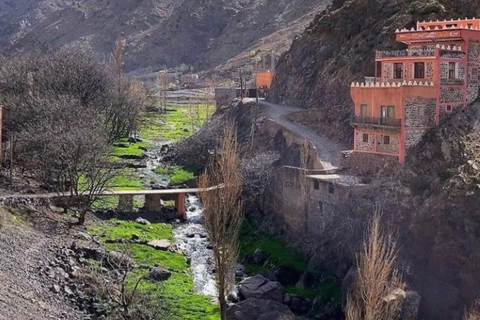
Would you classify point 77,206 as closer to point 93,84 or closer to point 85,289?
point 85,289

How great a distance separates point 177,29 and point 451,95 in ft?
398

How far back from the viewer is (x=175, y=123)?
9888cm

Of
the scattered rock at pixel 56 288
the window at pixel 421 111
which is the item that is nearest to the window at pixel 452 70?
the window at pixel 421 111

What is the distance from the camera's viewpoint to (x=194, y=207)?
196 feet

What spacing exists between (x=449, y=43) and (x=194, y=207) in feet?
74.2

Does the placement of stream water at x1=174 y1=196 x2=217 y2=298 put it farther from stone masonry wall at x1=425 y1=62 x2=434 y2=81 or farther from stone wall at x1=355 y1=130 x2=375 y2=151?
stone masonry wall at x1=425 y1=62 x2=434 y2=81

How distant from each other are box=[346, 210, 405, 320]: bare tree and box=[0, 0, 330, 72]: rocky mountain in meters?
90.5

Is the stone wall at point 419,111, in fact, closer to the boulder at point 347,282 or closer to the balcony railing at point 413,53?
the balcony railing at point 413,53

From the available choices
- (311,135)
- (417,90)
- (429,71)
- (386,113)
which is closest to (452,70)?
(429,71)

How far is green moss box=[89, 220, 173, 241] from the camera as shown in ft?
160

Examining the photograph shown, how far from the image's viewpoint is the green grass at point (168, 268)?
38.6 m

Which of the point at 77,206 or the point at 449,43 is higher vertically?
the point at 449,43

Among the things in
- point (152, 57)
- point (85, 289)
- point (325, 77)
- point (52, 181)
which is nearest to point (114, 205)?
point (52, 181)

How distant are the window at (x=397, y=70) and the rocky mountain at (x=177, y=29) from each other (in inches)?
2953
